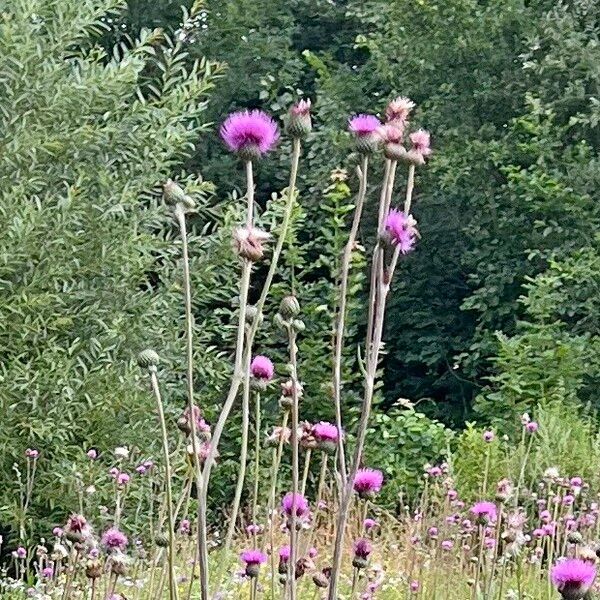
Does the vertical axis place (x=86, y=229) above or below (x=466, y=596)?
above

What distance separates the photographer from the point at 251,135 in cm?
171

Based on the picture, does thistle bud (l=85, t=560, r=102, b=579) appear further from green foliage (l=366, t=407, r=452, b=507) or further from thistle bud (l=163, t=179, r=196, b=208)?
green foliage (l=366, t=407, r=452, b=507)

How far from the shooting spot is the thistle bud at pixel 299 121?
72.5 inches

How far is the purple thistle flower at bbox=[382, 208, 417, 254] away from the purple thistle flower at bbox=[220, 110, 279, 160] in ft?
0.70

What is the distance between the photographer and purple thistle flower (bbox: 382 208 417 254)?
5.35 ft

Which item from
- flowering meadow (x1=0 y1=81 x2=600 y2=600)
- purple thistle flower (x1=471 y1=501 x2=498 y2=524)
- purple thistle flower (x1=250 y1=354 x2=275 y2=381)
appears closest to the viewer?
flowering meadow (x1=0 y1=81 x2=600 y2=600)

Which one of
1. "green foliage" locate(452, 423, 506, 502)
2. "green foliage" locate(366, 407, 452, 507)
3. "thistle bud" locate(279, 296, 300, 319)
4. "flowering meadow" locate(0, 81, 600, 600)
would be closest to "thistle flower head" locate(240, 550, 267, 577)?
"flowering meadow" locate(0, 81, 600, 600)

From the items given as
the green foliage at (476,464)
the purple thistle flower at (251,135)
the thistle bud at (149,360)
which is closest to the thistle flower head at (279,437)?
the thistle bud at (149,360)

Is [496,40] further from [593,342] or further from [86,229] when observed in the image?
[86,229]

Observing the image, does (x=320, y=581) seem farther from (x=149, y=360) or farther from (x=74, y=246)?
(x=74, y=246)

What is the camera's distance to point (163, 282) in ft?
20.6


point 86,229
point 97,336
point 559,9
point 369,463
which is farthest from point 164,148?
point 559,9

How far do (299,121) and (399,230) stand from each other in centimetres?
32

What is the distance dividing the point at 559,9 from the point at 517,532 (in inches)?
271
